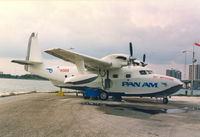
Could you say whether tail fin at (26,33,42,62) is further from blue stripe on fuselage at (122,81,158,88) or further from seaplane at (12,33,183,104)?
blue stripe on fuselage at (122,81,158,88)

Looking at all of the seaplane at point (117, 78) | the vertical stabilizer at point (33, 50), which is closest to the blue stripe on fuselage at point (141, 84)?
the seaplane at point (117, 78)

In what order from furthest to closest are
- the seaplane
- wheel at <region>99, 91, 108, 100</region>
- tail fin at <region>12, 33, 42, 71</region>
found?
tail fin at <region>12, 33, 42, 71</region> < wheel at <region>99, 91, 108, 100</region> < the seaplane

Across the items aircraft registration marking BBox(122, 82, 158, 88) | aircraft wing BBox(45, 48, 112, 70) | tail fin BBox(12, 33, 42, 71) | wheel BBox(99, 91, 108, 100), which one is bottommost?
wheel BBox(99, 91, 108, 100)

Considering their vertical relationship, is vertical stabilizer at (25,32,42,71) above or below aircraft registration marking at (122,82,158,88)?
above

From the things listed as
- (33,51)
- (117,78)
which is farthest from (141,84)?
(33,51)

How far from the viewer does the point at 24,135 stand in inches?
196

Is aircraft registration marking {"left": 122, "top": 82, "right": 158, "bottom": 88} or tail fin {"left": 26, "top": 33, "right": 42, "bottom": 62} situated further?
tail fin {"left": 26, "top": 33, "right": 42, "bottom": 62}

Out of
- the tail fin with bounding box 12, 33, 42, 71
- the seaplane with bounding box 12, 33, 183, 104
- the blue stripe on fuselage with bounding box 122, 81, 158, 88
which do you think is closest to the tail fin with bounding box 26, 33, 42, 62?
the tail fin with bounding box 12, 33, 42, 71

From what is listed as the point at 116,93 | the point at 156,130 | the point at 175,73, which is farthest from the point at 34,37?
the point at 175,73

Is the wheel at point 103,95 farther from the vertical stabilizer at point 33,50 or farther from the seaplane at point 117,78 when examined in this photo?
the vertical stabilizer at point 33,50

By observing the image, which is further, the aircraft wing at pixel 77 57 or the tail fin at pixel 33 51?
the tail fin at pixel 33 51

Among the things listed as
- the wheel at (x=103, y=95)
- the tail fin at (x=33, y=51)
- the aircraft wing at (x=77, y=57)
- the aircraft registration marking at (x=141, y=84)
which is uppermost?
the tail fin at (x=33, y=51)

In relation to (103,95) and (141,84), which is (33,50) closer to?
(103,95)

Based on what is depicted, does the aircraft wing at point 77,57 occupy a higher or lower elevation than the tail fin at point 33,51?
lower
